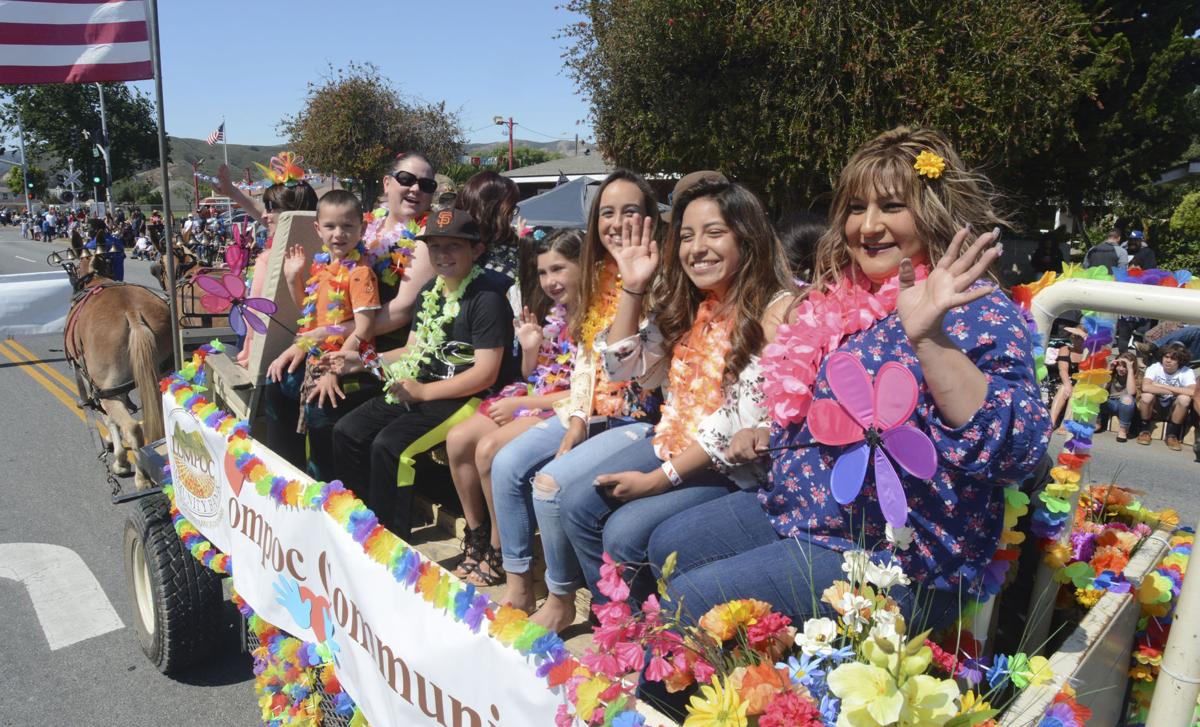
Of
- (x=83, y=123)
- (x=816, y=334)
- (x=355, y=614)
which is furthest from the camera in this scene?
(x=83, y=123)

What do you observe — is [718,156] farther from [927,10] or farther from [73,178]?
[73,178]

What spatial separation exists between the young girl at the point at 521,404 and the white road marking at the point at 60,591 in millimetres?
2448

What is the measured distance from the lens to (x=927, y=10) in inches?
357

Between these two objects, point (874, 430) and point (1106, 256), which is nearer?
point (874, 430)

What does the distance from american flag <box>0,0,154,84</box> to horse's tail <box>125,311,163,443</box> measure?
213cm

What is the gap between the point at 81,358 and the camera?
6422 millimetres

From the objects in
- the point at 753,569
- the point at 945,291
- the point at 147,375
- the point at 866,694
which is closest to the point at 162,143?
the point at 147,375

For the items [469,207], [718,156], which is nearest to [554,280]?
[469,207]

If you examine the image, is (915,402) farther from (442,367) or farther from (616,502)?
(442,367)

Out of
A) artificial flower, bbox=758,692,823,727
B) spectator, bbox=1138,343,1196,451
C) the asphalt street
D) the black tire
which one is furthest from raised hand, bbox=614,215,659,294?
spectator, bbox=1138,343,1196,451

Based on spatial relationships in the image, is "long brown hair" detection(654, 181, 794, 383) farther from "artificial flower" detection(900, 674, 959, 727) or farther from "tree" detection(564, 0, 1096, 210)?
"tree" detection(564, 0, 1096, 210)

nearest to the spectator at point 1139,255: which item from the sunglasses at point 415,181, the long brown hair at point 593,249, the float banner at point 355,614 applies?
the sunglasses at point 415,181

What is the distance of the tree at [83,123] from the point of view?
4522 cm

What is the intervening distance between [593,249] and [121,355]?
16.5 feet
